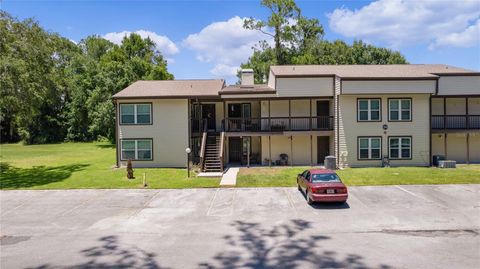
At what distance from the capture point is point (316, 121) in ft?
91.7

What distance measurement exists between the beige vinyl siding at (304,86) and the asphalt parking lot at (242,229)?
9830 mm

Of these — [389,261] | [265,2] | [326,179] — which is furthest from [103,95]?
[389,261]

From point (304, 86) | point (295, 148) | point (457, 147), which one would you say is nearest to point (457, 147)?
point (457, 147)

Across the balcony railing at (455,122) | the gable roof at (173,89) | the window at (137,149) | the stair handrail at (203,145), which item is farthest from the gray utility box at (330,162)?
the window at (137,149)

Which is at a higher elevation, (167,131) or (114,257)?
(167,131)

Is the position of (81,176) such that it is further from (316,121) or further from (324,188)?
(316,121)

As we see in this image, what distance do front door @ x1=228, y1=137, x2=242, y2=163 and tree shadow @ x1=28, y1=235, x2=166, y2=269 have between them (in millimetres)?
18147

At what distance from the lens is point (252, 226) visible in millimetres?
12883

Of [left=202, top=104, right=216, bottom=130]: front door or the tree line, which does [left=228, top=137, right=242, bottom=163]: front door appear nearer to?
[left=202, top=104, right=216, bottom=130]: front door

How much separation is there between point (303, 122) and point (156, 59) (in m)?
42.2

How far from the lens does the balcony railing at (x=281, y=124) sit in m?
27.1

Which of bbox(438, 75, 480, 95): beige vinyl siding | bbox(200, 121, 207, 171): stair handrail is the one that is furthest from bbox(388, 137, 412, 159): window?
bbox(200, 121, 207, 171): stair handrail

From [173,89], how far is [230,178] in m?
10.1

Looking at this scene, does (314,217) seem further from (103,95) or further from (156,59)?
(156,59)
